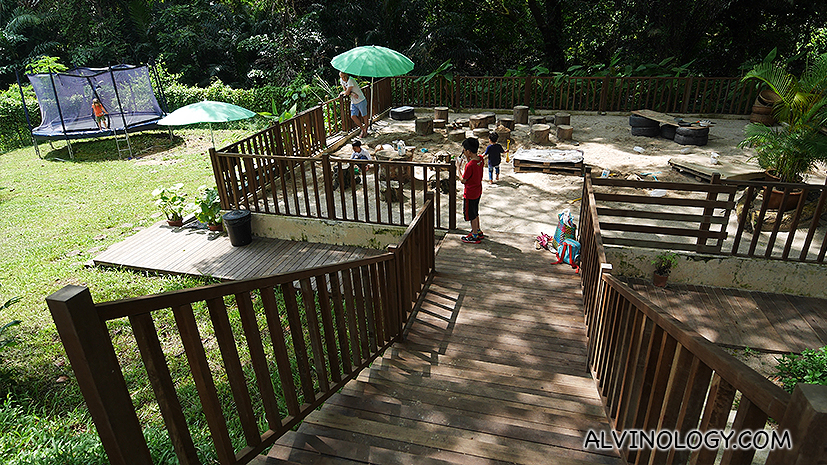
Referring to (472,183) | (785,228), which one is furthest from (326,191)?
(785,228)

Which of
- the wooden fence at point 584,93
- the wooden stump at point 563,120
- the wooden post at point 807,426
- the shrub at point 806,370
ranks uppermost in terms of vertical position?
the wooden post at point 807,426

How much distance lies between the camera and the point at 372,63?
9.24 metres

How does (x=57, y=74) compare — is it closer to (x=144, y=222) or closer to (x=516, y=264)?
(x=144, y=222)

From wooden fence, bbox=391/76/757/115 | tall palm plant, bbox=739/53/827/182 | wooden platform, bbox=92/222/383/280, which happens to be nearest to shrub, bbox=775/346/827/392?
tall palm plant, bbox=739/53/827/182

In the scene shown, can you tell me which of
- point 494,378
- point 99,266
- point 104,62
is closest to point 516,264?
point 494,378

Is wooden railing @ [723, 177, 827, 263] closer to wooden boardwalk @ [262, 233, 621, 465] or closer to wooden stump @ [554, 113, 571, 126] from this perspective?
wooden boardwalk @ [262, 233, 621, 465]

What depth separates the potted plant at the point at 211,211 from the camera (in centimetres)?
779

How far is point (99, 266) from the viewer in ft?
22.9

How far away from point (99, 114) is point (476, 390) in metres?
14.2

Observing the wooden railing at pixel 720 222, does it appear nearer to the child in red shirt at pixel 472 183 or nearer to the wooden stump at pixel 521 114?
the child in red shirt at pixel 472 183

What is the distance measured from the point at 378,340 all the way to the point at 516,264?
8.46 ft

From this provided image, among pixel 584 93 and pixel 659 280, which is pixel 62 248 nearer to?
pixel 659 280

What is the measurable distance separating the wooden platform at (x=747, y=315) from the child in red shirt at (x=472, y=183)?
2.20 m

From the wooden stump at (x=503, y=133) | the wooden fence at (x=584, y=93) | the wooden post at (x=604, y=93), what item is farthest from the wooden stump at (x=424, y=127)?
the wooden post at (x=604, y=93)
